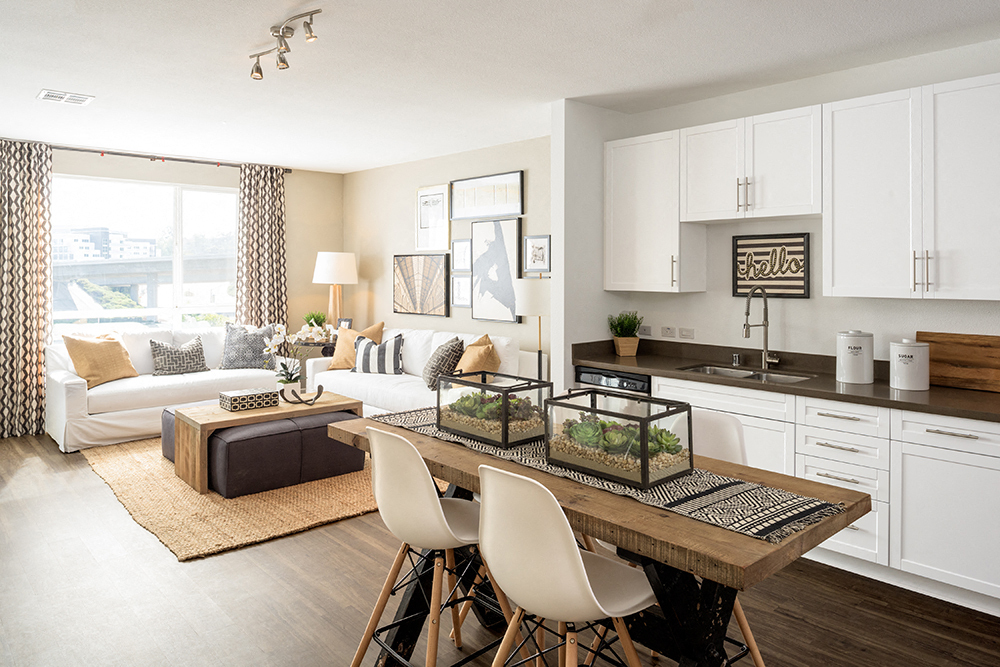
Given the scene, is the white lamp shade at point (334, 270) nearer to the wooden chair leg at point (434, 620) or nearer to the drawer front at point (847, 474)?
the drawer front at point (847, 474)

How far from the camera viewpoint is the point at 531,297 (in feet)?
15.2

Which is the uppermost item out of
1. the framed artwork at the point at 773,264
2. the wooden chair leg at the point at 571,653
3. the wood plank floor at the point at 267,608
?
the framed artwork at the point at 773,264

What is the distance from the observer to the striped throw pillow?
19.9ft

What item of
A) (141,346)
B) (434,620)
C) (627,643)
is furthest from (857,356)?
(141,346)

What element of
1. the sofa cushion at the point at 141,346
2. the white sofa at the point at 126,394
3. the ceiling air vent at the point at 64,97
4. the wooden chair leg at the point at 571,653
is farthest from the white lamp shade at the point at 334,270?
the wooden chair leg at the point at 571,653

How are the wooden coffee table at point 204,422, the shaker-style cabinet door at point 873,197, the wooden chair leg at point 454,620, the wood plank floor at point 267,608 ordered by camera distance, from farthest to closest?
the wooden coffee table at point 204,422, the shaker-style cabinet door at point 873,197, the wood plank floor at point 267,608, the wooden chair leg at point 454,620

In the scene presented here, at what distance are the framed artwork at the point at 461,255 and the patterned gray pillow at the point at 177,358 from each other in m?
2.53

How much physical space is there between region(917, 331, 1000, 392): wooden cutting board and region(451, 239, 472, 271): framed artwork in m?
3.75

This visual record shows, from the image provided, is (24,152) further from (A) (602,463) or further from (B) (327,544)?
(A) (602,463)

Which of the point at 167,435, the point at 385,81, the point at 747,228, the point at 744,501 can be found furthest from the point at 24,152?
the point at 744,501

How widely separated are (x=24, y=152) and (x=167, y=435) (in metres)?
2.91

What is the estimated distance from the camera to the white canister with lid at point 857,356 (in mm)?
3363

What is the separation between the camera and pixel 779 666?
2.38 meters

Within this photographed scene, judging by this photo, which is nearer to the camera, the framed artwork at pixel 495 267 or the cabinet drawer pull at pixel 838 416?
the cabinet drawer pull at pixel 838 416
